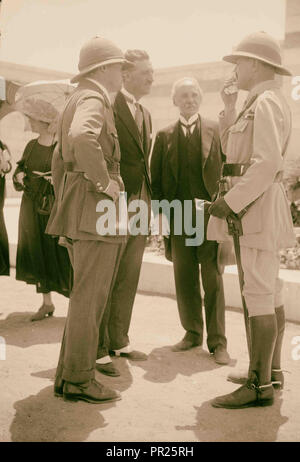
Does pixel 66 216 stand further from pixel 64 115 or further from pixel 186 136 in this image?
pixel 186 136

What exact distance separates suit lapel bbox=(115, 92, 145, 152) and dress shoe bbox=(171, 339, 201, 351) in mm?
1680

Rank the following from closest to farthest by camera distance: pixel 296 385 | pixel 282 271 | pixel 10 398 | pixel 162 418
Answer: pixel 162 418
pixel 10 398
pixel 296 385
pixel 282 271

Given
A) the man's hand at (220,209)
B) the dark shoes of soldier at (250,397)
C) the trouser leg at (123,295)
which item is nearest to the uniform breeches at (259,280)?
the man's hand at (220,209)

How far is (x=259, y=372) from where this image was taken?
393 centimetres

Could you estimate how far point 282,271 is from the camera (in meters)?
6.95

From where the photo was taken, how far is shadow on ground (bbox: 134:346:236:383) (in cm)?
471

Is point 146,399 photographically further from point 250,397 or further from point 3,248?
point 3,248

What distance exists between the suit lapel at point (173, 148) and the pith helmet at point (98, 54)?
1.36m

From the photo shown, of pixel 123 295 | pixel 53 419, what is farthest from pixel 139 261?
pixel 53 419

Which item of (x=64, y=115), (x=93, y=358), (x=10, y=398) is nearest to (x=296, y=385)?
(x=93, y=358)

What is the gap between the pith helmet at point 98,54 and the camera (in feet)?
13.0

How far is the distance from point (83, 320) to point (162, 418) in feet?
2.49

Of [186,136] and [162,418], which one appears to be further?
[186,136]

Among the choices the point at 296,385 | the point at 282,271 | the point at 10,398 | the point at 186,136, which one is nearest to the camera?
the point at 10,398
